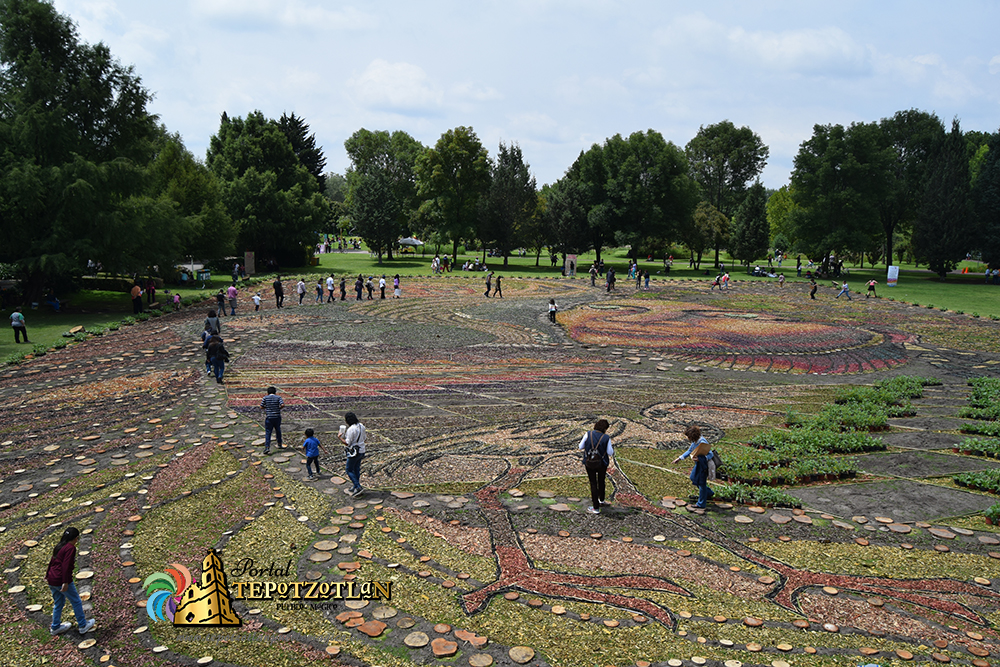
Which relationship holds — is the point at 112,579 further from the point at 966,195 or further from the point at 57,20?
the point at 966,195

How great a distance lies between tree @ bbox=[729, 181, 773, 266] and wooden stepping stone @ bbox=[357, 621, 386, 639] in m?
73.0

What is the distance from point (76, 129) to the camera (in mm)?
37625

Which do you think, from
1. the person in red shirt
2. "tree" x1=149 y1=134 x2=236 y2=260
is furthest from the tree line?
the person in red shirt

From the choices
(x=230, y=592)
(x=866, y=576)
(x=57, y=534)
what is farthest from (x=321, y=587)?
(x=866, y=576)

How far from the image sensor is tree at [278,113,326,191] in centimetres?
8375

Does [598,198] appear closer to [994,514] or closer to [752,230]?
[752,230]

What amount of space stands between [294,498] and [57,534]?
384 cm

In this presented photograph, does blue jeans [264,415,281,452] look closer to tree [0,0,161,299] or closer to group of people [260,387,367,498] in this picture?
group of people [260,387,367,498]

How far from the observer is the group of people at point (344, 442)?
12.5m

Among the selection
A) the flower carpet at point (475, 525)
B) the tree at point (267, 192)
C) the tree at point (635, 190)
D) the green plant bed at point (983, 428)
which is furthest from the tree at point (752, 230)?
the green plant bed at point (983, 428)

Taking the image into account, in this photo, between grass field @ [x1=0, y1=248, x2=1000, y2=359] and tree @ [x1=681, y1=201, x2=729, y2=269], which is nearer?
grass field @ [x1=0, y1=248, x2=1000, y2=359]

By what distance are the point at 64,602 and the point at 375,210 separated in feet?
229

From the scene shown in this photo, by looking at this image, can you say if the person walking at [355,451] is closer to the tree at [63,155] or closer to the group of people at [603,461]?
the group of people at [603,461]

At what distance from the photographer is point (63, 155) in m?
36.8
